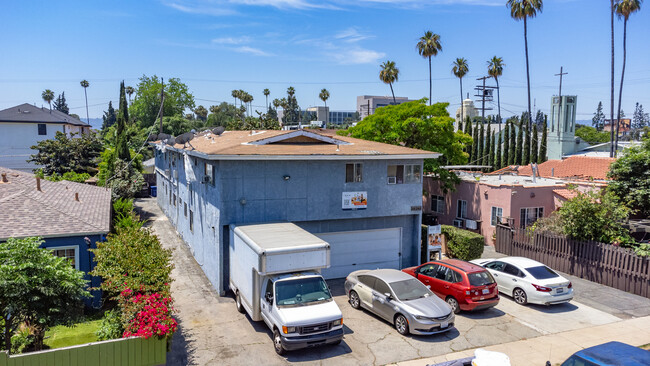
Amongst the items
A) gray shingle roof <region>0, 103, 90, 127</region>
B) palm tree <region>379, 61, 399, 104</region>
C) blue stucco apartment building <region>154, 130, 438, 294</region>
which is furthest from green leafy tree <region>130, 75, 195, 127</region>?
blue stucco apartment building <region>154, 130, 438, 294</region>

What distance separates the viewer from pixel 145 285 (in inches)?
436

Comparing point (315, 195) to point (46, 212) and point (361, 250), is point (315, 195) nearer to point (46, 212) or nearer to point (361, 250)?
point (361, 250)

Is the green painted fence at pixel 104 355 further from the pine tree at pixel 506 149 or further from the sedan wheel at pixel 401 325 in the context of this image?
the pine tree at pixel 506 149

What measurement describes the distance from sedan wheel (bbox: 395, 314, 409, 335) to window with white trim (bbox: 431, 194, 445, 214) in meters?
16.3

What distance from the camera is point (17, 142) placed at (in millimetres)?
53406

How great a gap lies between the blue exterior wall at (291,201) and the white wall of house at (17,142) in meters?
44.0

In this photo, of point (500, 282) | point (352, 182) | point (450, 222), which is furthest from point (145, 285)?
point (450, 222)

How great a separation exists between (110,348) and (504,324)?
37.3 ft

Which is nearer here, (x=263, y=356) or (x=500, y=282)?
(x=263, y=356)

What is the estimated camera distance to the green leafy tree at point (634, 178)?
22.3 metres

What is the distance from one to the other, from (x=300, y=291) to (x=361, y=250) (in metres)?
6.97

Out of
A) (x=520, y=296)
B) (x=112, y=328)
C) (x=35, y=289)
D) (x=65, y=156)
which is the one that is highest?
(x=65, y=156)

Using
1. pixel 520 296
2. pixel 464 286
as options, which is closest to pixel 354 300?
pixel 464 286

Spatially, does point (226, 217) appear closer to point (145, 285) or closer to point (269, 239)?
point (269, 239)
